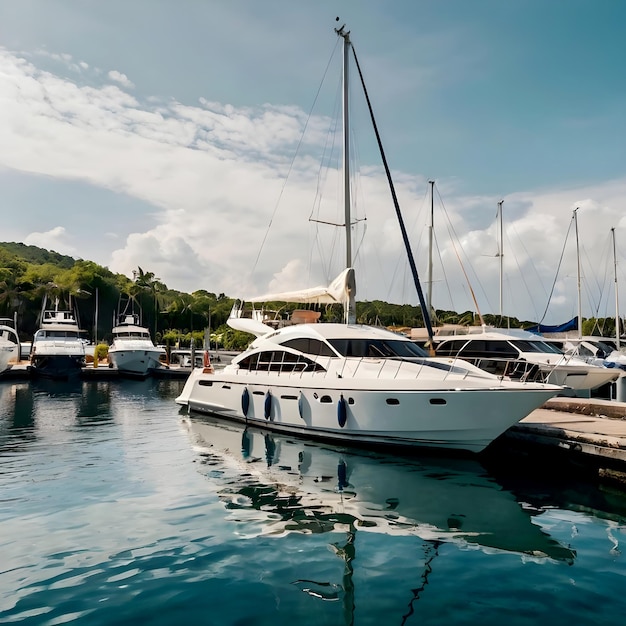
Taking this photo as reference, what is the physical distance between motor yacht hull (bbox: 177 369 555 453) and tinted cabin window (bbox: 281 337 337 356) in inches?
35.6

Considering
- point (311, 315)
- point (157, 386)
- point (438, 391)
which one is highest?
point (311, 315)

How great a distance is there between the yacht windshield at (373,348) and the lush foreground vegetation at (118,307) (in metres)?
45.2

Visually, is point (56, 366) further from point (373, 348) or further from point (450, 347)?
point (373, 348)

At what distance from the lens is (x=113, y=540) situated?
7.86 meters

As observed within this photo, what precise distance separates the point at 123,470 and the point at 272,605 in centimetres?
742

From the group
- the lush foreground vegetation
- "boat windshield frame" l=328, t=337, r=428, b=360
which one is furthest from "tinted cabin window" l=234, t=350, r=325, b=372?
the lush foreground vegetation

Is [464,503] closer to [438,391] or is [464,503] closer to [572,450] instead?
[438,391]

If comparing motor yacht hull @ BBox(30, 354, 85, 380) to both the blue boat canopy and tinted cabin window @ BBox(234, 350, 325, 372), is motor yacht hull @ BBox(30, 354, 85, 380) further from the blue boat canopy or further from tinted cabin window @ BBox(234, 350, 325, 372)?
the blue boat canopy

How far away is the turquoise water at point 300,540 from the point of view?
19.6ft

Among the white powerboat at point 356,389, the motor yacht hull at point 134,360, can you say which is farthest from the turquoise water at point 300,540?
the motor yacht hull at point 134,360

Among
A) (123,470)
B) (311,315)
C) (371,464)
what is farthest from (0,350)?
(371,464)

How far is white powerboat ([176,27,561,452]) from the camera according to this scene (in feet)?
40.8

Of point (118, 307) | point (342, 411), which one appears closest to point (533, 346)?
point (342, 411)

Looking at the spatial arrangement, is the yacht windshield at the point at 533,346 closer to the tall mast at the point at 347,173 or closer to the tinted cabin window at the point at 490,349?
the tinted cabin window at the point at 490,349
